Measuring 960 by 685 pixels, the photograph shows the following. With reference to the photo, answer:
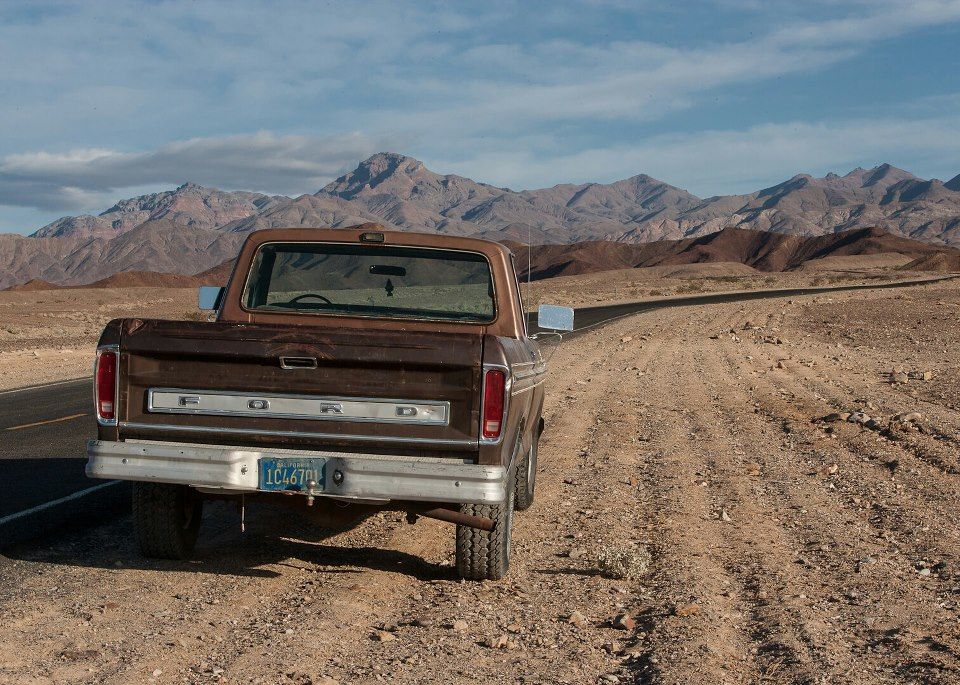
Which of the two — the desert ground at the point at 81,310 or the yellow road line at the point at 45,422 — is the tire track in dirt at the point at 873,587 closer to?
the desert ground at the point at 81,310

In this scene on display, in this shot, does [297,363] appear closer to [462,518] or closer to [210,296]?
[462,518]

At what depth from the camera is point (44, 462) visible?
1002 centimetres

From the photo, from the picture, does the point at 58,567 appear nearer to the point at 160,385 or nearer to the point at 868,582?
the point at 160,385

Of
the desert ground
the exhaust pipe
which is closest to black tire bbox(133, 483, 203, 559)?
the exhaust pipe

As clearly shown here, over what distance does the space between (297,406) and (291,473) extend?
355 millimetres

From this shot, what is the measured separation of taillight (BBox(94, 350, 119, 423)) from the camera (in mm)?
5457

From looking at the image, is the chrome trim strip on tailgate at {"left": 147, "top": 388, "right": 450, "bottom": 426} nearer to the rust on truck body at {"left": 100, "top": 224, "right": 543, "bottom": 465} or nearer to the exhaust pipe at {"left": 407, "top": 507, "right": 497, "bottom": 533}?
the rust on truck body at {"left": 100, "top": 224, "right": 543, "bottom": 465}

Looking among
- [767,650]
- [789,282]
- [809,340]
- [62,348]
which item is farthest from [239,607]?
[789,282]

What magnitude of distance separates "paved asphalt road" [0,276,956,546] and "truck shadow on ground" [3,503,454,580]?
1.58ft

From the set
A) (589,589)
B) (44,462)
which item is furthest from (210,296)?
(44,462)

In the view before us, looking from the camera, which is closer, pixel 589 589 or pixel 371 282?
pixel 589 589

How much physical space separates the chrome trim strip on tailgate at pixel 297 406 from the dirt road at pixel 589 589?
105 centimetres

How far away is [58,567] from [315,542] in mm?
1669

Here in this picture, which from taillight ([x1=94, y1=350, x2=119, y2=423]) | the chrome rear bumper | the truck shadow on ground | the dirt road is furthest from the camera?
the truck shadow on ground
